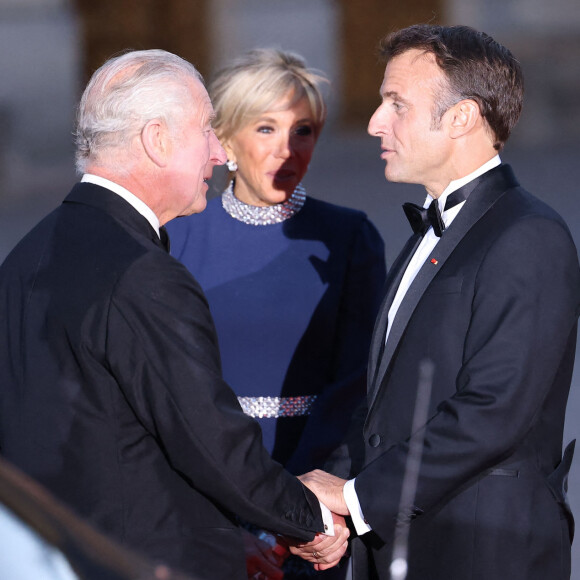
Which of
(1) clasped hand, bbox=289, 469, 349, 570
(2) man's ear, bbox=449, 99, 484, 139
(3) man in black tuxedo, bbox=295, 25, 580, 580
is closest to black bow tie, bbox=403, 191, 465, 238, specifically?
(3) man in black tuxedo, bbox=295, 25, 580, 580

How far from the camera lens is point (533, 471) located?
93.0 inches

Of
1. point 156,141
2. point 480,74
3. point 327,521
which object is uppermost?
point 480,74

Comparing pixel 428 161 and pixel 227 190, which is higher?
pixel 428 161

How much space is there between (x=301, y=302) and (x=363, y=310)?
0.19 m

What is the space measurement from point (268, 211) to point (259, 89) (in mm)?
401

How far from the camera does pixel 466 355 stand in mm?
2344

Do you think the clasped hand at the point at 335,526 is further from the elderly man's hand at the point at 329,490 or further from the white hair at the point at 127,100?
the white hair at the point at 127,100

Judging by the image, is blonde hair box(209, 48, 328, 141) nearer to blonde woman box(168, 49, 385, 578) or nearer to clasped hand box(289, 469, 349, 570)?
blonde woman box(168, 49, 385, 578)

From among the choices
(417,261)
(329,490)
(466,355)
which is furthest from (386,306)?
(329,490)

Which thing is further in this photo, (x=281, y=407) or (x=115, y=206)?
(x=281, y=407)

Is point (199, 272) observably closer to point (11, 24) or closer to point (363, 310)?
point (363, 310)

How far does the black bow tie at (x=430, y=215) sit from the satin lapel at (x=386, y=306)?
0.14ft

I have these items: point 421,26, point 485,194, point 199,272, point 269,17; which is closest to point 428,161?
point 485,194

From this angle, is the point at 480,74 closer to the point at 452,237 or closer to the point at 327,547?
the point at 452,237
